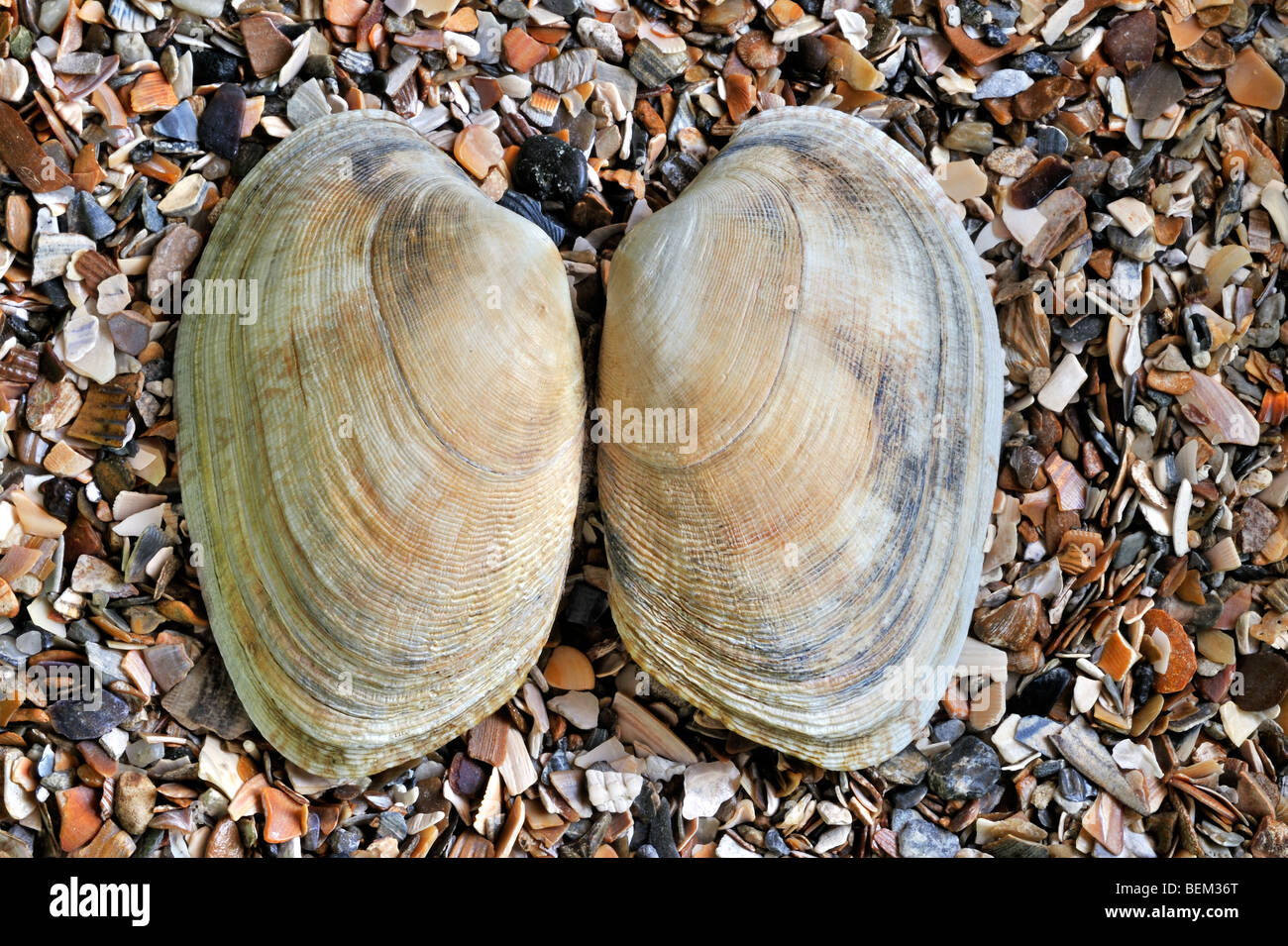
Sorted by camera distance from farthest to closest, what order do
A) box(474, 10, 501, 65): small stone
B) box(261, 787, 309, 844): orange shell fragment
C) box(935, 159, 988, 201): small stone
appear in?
box(935, 159, 988, 201): small stone
box(474, 10, 501, 65): small stone
box(261, 787, 309, 844): orange shell fragment

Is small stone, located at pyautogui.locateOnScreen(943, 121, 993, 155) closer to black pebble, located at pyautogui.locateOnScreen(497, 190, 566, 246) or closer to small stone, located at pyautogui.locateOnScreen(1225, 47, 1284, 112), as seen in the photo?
small stone, located at pyautogui.locateOnScreen(1225, 47, 1284, 112)

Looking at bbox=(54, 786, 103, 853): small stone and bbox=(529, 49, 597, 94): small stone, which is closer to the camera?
bbox=(54, 786, 103, 853): small stone

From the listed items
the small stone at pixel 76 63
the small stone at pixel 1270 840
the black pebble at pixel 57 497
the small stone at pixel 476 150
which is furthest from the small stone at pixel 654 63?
the small stone at pixel 1270 840

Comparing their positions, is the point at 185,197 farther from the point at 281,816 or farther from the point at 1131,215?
the point at 1131,215

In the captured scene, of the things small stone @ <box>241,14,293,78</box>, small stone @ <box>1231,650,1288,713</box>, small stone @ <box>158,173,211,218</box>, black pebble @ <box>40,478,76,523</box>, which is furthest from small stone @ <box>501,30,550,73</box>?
small stone @ <box>1231,650,1288,713</box>

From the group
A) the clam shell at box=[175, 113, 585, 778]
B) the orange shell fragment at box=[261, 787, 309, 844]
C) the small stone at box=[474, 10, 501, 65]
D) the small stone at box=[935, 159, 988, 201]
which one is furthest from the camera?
the small stone at box=[935, 159, 988, 201]

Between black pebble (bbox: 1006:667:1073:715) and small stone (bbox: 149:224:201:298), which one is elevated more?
small stone (bbox: 149:224:201:298)
